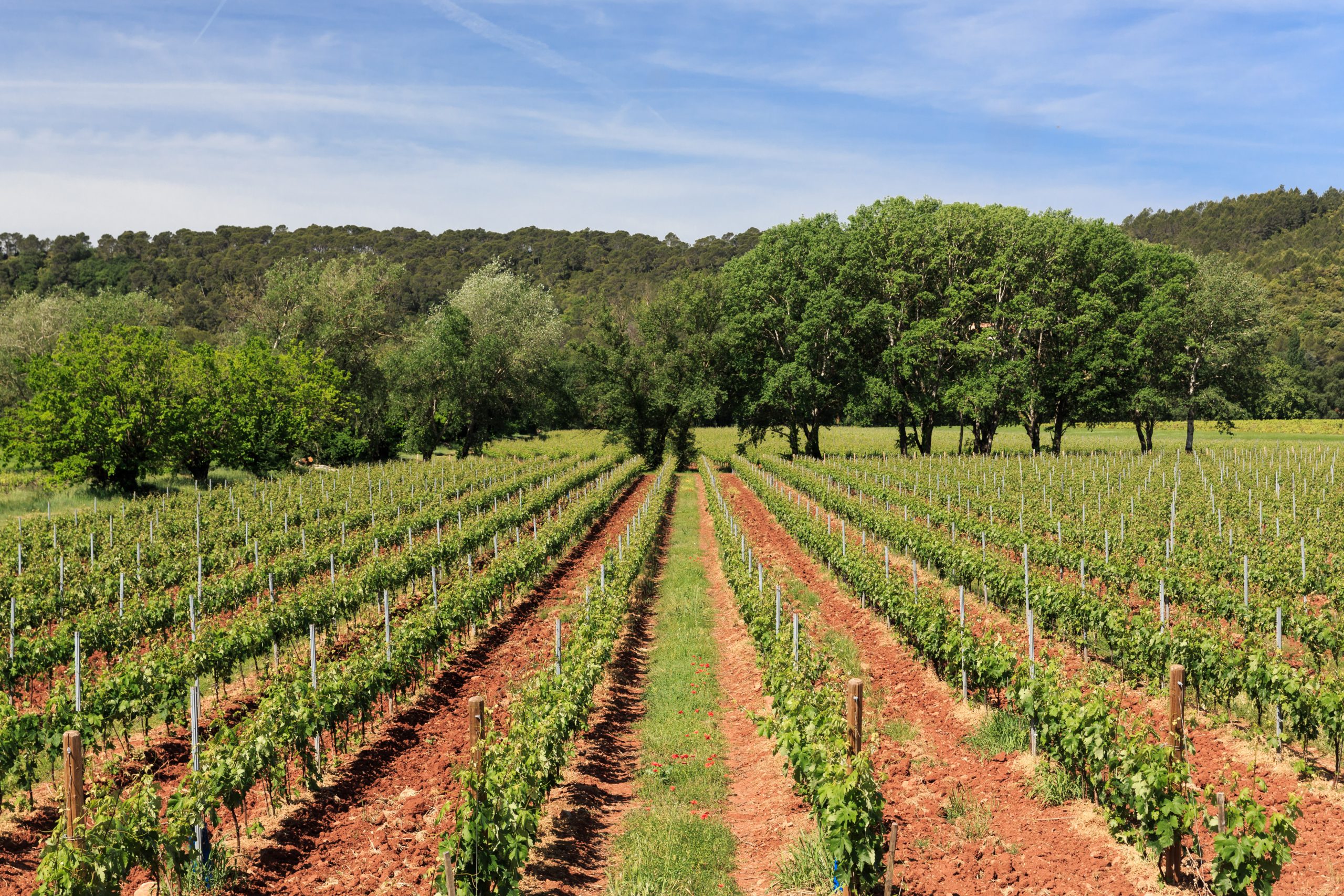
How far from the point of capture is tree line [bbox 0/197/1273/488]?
44.8 metres

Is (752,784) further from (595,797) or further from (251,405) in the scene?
(251,405)

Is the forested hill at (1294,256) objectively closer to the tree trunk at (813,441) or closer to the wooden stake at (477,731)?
the tree trunk at (813,441)

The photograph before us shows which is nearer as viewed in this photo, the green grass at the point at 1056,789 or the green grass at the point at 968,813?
the green grass at the point at 968,813

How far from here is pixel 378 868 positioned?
22.9 feet

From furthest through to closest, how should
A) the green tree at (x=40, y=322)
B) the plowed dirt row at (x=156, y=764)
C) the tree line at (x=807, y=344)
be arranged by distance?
1. the tree line at (x=807, y=344)
2. the green tree at (x=40, y=322)
3. the plowed dirt row at (x=156, y=764)

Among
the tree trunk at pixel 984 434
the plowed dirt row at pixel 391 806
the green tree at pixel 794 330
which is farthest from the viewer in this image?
the tree trunk at pixel 984 434

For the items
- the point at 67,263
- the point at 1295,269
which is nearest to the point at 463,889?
the point at 67,263

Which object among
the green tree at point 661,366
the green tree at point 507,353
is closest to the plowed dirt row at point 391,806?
the green tree at point 661,366

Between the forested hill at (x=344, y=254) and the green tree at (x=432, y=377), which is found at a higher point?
the forested hill at (x=344, y=254)

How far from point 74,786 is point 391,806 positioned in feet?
9.68

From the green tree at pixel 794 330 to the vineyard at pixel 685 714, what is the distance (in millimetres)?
25732

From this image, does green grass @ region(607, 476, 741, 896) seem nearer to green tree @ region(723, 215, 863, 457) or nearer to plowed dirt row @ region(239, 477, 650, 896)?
plowed dirt row @ region(239, 477, 650, 896)

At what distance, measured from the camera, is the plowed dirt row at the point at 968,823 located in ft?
21.5

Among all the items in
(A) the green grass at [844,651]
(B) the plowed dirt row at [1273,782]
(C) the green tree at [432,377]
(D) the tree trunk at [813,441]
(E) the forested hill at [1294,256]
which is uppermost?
(E) the forested hill at [1294,256]
